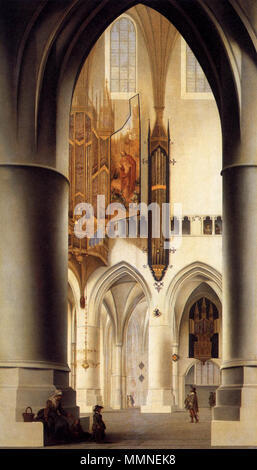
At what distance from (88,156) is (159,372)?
8048mm

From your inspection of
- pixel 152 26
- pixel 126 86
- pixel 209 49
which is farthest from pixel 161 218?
pixel 209 49

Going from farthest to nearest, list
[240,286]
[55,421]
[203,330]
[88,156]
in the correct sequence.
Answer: [203,330] < [88,156] < [240,286] < [55,421]

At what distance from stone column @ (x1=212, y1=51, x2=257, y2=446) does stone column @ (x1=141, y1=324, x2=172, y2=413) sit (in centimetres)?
1604

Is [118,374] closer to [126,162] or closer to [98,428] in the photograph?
[126,162]

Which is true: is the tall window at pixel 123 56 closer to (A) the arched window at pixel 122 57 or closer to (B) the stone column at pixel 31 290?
(A) the arched window at pixel 122 57

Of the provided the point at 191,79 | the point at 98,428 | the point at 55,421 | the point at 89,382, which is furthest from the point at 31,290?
the point at 191,79

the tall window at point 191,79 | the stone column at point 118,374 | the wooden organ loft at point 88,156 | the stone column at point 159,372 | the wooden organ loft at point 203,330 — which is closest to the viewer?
the wooden organ loft at point 88,156

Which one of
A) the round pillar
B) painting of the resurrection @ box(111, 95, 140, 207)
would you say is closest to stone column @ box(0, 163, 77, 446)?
the round pillar

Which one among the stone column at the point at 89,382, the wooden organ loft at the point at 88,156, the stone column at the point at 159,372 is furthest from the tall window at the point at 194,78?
the stone column at the point at 89,382

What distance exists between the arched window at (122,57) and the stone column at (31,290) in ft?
57.0

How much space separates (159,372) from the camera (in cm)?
2659

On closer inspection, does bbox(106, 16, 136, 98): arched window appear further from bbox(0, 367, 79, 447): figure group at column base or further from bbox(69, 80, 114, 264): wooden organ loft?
bbox(0, 367, 79, 447): figure group at column base

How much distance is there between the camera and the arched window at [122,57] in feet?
90.7

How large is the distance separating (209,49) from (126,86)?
16518mm
